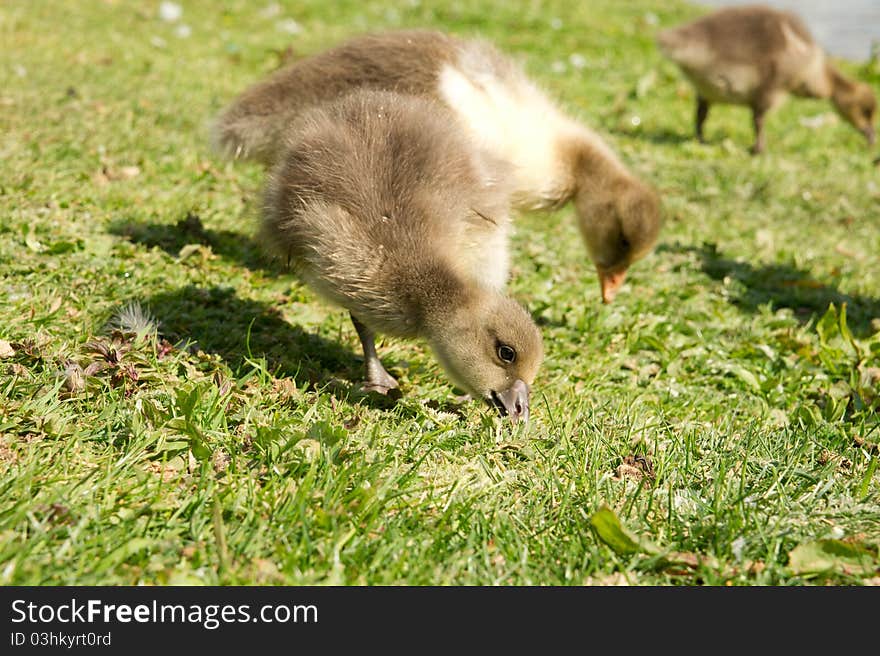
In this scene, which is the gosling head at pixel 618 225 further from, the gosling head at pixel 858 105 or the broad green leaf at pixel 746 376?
the gosling head at pixel 858 105

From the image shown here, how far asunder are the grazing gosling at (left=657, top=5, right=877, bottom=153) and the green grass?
85.6 inches

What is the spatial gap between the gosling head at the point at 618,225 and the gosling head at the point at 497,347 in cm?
207

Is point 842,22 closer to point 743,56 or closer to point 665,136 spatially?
point 743,56

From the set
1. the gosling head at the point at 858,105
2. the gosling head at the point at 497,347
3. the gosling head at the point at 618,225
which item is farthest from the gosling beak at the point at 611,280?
the gosling head at the point at 858,105

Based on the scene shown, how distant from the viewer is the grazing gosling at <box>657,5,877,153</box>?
402 inches

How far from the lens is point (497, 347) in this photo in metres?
3.57

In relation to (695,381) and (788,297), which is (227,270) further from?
(788,297)

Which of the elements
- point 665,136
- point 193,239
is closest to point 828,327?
point 193,239

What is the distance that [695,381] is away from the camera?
4.67 meters

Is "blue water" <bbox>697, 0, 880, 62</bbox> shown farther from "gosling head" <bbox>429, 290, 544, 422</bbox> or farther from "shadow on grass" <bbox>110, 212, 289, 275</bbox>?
"gosling head" <bbox>429, 290, 544, 422</bbox>

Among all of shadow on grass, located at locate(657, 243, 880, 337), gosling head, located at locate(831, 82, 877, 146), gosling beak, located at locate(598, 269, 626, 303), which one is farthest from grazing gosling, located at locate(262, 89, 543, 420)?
gosling head, located at locate(831, 82, 877, 146)

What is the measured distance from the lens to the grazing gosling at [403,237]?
3.59m
